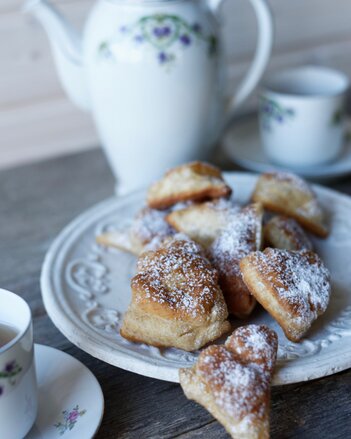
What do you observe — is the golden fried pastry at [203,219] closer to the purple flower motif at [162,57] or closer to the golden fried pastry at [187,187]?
the golden fried pastry at [187,187]

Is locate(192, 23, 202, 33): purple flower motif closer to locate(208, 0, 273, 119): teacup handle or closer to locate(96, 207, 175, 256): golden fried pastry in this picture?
locate(208, 0, 273, 119): teacup handle

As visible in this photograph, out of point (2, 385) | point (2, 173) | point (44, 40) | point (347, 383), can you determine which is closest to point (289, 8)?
point (44, 40)

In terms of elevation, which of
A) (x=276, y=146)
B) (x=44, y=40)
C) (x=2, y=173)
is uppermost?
(x=44, y=40)

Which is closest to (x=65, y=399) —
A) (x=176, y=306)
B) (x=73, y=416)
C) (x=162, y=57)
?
(x=73, y=416)

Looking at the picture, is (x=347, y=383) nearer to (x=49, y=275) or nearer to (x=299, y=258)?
(x=299, y=258)

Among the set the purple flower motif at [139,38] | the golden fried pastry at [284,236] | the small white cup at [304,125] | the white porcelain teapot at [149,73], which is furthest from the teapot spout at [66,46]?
the golden fried pastry at [284,236]

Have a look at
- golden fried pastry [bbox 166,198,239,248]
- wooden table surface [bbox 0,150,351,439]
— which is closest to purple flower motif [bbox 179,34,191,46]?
golden fried pastry [bbox 166,198,239,248]

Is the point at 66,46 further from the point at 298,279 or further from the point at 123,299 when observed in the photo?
the point at 298,279
